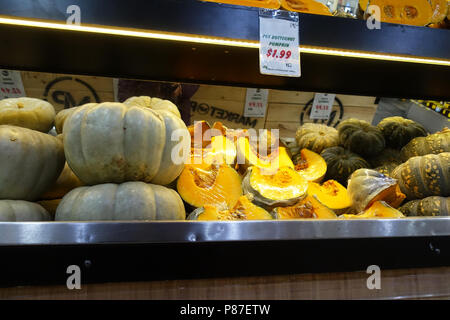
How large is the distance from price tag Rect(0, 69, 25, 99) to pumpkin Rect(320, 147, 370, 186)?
2181 millimetres

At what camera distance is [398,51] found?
85cm

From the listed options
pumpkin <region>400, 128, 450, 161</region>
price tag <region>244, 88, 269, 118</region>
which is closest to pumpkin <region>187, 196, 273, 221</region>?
pumpkin <region>400, 128, 450, 161</region>

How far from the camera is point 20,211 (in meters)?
0.74

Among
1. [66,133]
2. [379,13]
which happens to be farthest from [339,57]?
[66,133]

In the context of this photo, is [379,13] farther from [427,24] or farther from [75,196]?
[75,196]

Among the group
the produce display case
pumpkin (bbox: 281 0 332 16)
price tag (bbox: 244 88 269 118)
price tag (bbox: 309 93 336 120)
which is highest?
price tag (bbox: 244 88 269 118)

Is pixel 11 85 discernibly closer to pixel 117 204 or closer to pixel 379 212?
pixel 117 204

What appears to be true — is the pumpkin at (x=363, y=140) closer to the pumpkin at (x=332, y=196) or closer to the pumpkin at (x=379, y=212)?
the pumpkin at (x=332, y=196)

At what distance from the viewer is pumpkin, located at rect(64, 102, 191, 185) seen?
76cm

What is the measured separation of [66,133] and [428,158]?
3.57 feet

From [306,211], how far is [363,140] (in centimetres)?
58

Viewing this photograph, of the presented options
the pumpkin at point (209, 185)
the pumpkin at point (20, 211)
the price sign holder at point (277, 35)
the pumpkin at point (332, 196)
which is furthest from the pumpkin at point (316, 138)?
the pumpkin at point (20, 211)

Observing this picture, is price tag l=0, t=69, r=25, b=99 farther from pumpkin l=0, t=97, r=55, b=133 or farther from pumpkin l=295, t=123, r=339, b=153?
pumpkin l=295, t=123, r=339, b=153

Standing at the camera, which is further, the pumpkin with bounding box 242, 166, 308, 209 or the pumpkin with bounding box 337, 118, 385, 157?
the pumpkin with bounding box 337, 118, 385, 157
